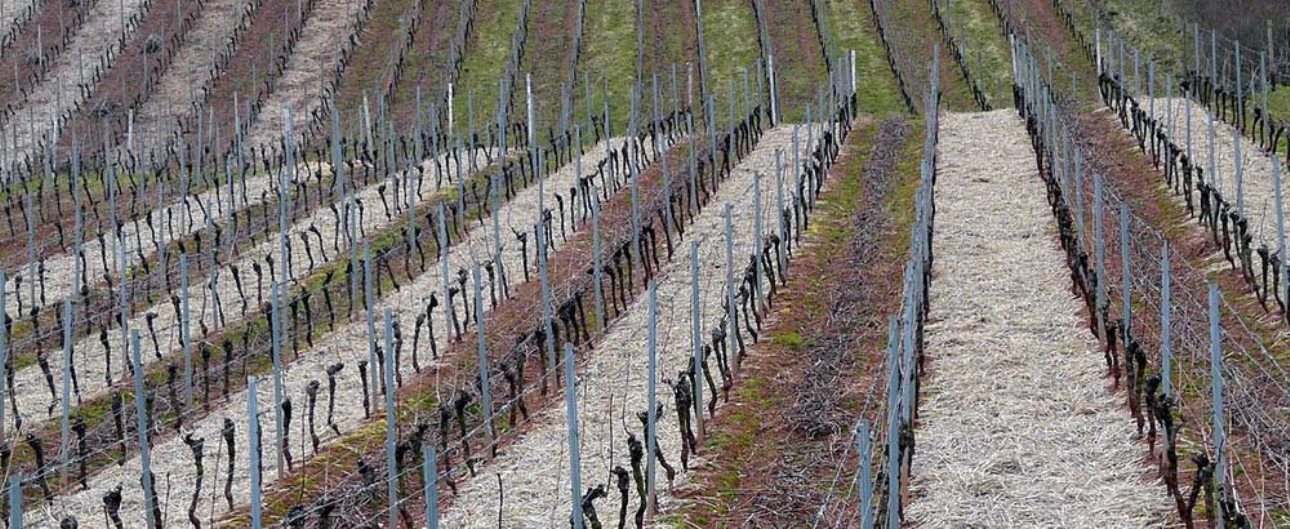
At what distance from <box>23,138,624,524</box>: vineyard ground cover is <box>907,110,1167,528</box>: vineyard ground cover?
13.6 ft

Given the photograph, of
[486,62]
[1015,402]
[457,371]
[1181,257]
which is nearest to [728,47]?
[486,62]

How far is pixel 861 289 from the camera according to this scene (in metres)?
13.7

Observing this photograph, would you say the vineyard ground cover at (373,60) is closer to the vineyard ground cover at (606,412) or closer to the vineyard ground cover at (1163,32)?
the vineyard ground cover at (606,412)

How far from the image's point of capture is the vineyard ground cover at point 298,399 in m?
10.5

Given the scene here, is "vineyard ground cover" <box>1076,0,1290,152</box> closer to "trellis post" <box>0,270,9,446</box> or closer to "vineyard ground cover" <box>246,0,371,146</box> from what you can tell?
"vineyard ground cover" <box>246,0,371,146</box>

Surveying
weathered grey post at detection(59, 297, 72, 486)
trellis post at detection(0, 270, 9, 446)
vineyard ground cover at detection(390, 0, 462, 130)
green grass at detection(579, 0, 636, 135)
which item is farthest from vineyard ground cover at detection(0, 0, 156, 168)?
weathered grey post at detection(59, 297, 72, 486)

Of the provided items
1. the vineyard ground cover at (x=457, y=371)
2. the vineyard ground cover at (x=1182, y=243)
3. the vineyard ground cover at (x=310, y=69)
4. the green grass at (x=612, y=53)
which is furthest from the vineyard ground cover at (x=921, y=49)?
the vineyard ground cover at (x=457, y=371)

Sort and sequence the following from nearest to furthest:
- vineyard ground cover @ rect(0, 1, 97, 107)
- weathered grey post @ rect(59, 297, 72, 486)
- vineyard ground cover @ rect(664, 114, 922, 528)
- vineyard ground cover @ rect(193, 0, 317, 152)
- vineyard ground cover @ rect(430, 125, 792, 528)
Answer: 1. vineyard ground cover @ rect(664, 114, 922, 528)
2. vineyard ground cover @ rect(430, 125, 792, 528)
3. weathered grey post @ rect(59, 297, 72, 486)
4. vineyard ground cover @ rect(193, 0, 317, 152)
5. vineyard ground cover @ rect(0, 1, 97, 107)

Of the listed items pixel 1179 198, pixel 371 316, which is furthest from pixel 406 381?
pixel 1179 198

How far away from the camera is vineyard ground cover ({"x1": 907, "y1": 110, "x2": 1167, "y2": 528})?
813cm

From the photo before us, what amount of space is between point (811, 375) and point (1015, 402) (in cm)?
177

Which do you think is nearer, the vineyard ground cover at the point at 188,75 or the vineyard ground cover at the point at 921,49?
the vineyard ground cover at the point at 921,49

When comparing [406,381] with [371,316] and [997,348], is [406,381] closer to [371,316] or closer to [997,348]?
[371,316]

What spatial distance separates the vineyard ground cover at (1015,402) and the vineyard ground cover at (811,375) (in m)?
0.48
